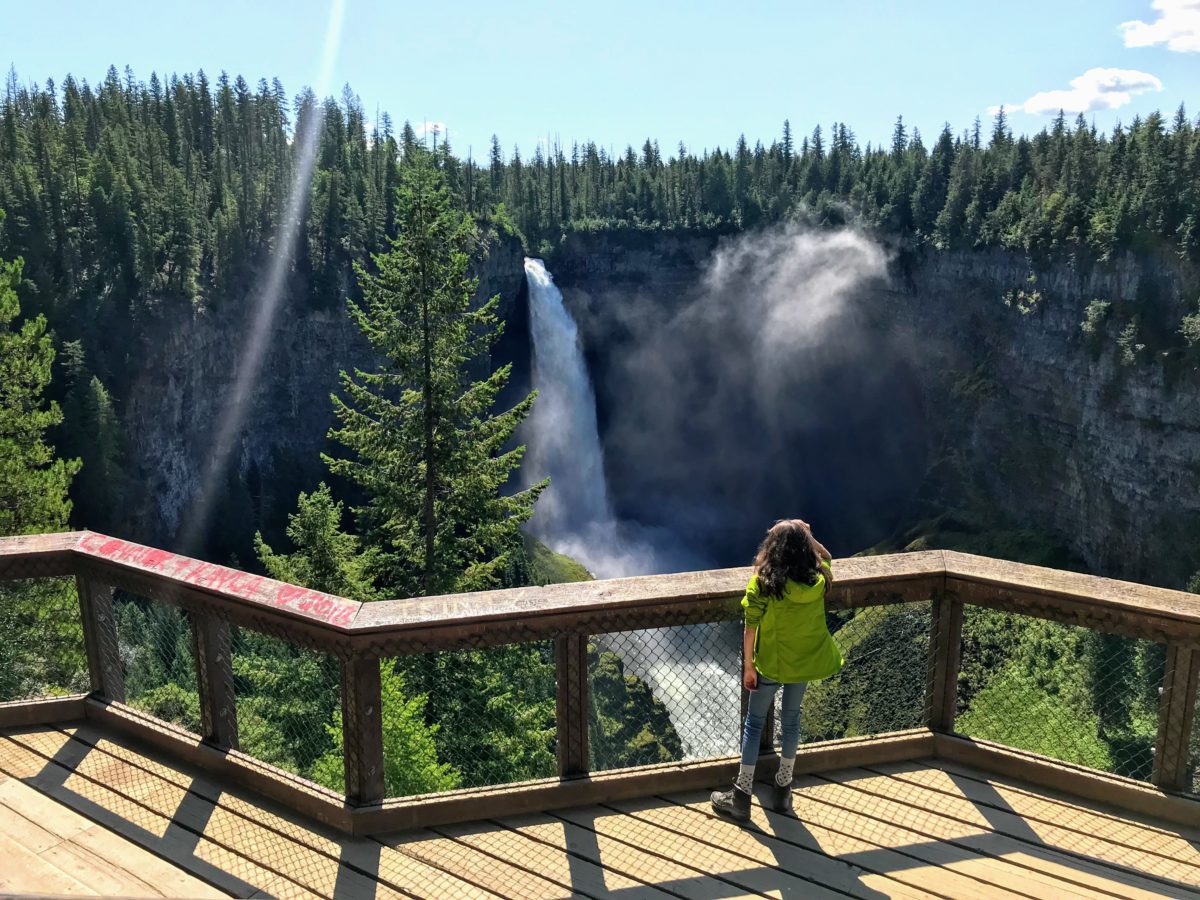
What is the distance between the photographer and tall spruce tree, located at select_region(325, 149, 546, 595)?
18.6m

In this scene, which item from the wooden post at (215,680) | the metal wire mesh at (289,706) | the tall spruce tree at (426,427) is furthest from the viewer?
the tall spruce tree at (426,427)

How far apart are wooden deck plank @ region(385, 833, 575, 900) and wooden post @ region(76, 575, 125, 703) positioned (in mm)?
2555

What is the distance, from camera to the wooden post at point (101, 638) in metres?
5.75

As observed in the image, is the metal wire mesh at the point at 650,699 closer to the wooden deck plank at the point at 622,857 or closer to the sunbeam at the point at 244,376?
the wooden deck plank at the point at 622,857

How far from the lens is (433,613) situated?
4766 millimetres

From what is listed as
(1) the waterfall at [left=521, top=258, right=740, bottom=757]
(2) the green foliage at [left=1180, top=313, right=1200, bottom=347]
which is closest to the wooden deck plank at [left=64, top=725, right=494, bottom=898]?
(2) the green foliage at [left=1180, top=313, right=1200, bottom=347]

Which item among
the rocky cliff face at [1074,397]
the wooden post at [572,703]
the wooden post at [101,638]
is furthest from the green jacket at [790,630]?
the rocky cliff face at [1074,397]

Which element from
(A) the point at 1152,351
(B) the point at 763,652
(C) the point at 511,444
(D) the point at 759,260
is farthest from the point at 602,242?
(B) the point at 763,652

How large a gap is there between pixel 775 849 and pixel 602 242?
293 feet

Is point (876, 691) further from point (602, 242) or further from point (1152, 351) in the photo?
point (602, 242)

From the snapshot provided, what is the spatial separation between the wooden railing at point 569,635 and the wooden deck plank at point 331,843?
0.10 metres

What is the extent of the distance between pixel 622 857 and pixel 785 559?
5.79 feet

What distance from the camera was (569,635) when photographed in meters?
4.90

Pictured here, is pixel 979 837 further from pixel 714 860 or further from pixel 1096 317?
pixel 1096 317
